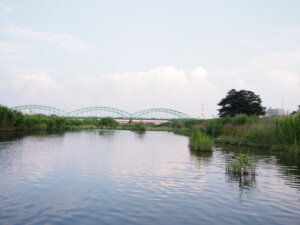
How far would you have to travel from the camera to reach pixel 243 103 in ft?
247

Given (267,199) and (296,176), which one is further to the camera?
(296,176)

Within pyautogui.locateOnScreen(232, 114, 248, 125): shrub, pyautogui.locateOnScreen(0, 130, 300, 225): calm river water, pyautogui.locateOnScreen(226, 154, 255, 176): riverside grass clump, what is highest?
pyautogui.locateOnScreen(232, 114, 248, 125): shrub

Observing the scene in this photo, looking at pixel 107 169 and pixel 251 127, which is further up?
pixel 251 127

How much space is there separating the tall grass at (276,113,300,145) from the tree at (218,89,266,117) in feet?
156

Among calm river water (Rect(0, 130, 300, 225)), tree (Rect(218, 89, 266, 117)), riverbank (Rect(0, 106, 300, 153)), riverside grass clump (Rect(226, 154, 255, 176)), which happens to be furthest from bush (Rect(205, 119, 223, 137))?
tree (Rect(218, 89, 266, 117))

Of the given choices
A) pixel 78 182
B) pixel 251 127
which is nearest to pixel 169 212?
pixel 78 182

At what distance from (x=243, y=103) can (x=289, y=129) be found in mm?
49423

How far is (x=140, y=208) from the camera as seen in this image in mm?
9961

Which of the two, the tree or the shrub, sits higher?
the tree

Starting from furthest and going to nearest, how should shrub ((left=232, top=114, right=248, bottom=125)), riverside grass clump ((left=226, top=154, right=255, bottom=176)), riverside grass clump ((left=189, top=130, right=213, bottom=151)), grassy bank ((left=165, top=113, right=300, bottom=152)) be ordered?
shrub ((left=232, top=114, right=248, bottom=125)) < riverside grass clump ((left=189, top=130, right=213, bottom=151)) < grassy bank ((left=165, top=113, right=300, bottom=152)) < riverside grass clump ((left=226, top=154, right=255, bottom=176))

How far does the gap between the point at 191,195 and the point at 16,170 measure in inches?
391

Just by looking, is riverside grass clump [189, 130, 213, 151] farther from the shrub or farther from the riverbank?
the shrub

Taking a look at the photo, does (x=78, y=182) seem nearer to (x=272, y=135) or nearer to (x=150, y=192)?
(x=150, y=192)

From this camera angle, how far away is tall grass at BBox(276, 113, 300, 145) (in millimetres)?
26484
